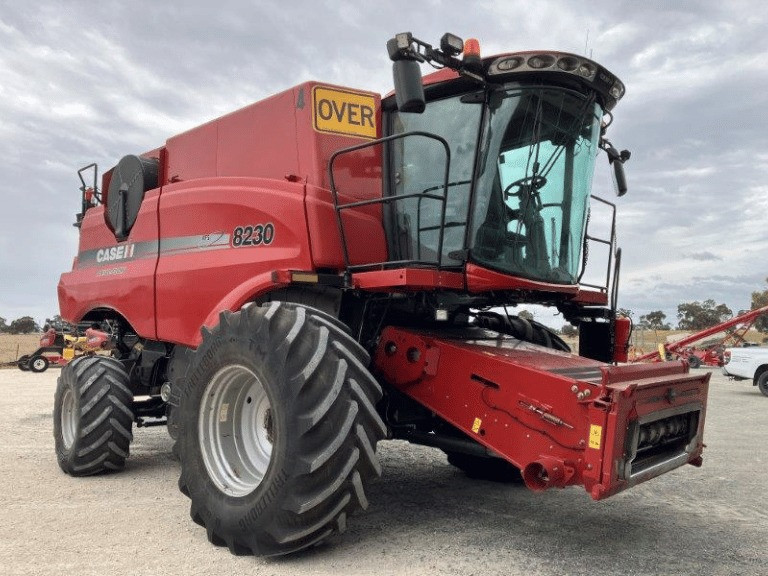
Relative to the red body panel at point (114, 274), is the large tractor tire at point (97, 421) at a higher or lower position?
lower

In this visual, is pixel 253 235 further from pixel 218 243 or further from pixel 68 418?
pixel 68 418

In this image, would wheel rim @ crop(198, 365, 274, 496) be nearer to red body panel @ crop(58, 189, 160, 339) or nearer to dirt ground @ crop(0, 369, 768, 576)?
dirt ground @ crop(0, 369, 768, 576)

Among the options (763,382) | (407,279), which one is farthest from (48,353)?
(407,279)

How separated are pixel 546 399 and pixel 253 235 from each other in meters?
2.56

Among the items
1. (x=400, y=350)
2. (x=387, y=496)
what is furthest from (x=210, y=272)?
(x=387, y=496)

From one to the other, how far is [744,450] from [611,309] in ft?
11.9

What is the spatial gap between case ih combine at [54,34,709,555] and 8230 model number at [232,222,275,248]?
3cm

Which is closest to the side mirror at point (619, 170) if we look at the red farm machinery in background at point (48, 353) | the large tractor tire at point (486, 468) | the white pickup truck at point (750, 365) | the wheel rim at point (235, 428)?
the large tractor tire at point (486, 468)

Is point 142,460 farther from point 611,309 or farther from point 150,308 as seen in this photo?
point 611,309

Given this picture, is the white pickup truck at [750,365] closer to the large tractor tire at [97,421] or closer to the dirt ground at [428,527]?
the dirt ground at [428,527]

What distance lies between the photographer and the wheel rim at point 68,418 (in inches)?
261

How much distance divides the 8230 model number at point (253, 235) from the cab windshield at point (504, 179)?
950 millimetres

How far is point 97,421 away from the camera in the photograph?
247 inches

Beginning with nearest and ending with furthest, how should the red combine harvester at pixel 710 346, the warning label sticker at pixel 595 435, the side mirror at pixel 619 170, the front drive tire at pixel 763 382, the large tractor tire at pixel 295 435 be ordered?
the warning label sticker at pixel 595 435, the large tractor tire at pixel 295 435, the side mirror at pixel 619 170, the front drive tire at pixel 763 382, the red combine harvester at pixel 710 346
